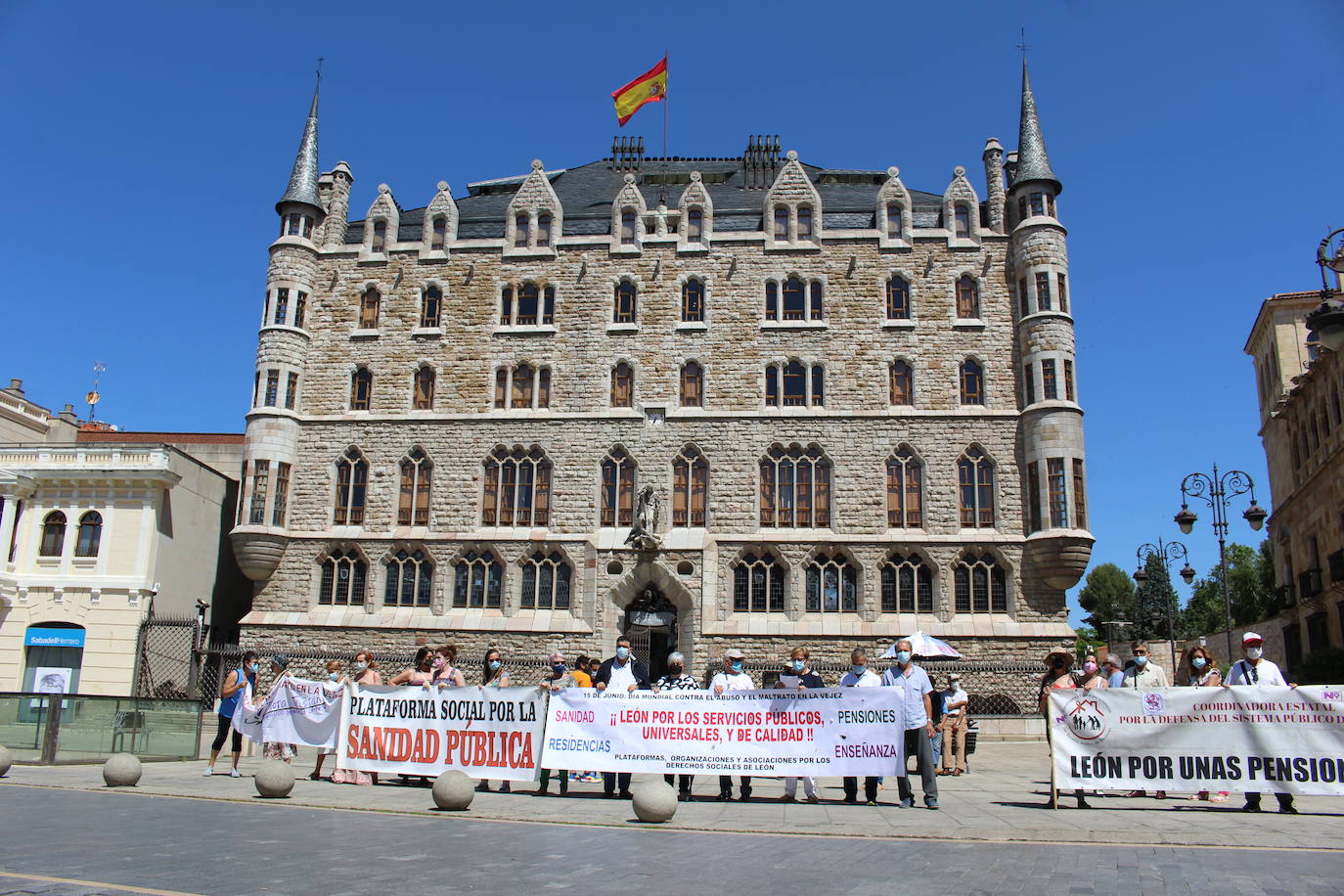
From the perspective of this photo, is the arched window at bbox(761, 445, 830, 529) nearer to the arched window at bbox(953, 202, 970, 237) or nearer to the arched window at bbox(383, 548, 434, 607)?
the arched window at bbox(953, 202, 970, 237)

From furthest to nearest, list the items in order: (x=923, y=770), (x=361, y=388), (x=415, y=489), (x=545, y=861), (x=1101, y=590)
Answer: (x=1101, y=590) → (x=361, y=388) → (x=415, y=489) → (x=923, y=770) → (x=545, y=861)

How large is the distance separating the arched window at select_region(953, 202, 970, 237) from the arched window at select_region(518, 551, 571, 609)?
1546 cm

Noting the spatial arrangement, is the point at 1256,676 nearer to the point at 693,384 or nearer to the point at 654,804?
the point at 654,804

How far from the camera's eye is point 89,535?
29.5 metres

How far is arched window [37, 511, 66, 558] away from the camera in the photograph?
97.1 ft

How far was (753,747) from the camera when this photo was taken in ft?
38.6

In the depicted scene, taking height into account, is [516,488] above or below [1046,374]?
below

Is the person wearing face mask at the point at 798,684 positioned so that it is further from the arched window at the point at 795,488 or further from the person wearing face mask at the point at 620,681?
the arched window at the point at 795,488

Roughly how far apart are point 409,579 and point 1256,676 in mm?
23479

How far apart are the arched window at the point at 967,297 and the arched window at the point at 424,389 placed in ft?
52.8

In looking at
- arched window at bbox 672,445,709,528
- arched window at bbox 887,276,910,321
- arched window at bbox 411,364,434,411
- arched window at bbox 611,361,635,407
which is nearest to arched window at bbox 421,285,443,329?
arched window at bbox 411,364,434,411

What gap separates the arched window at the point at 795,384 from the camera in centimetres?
3014

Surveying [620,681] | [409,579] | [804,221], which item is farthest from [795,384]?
[620,681]

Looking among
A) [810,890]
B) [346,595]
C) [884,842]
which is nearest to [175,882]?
[810,890]
